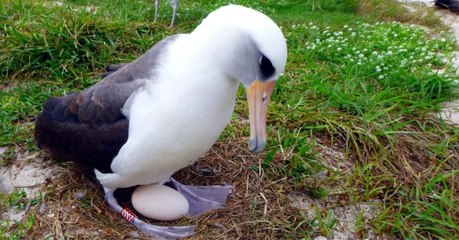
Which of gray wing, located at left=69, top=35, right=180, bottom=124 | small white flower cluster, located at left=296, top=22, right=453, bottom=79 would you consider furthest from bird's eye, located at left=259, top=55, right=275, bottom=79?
small white flower cluster, located at left=296, top=22, right=453, bottom=79

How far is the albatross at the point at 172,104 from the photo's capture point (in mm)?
2131

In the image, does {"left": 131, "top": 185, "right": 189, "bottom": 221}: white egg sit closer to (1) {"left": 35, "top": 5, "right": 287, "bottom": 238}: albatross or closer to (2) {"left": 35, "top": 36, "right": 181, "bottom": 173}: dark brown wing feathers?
(1) {"left": 35, "top": 5, "right": 287, "bottom": 238}: albatross

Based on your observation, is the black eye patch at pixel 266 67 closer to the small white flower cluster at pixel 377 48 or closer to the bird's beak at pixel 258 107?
the bird's beak at pixel 258 107

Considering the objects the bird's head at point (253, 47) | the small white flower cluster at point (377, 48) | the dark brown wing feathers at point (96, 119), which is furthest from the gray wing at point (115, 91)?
the small white flower cluster at point (377, 48)

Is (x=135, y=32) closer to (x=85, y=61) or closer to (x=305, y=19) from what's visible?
(x=85, y=61)

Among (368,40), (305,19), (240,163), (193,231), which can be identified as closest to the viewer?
(193,231)

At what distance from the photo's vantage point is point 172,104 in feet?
7.34

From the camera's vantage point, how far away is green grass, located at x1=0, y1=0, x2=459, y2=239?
3000 millimetres

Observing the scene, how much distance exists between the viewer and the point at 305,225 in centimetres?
273

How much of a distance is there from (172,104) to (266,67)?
433mm

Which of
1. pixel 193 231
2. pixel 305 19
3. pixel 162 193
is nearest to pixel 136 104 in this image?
pixel 162 193

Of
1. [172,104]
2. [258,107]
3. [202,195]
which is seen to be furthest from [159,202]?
[258,107]

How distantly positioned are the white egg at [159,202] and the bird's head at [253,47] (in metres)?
0.67

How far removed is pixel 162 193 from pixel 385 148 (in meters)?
1.44
